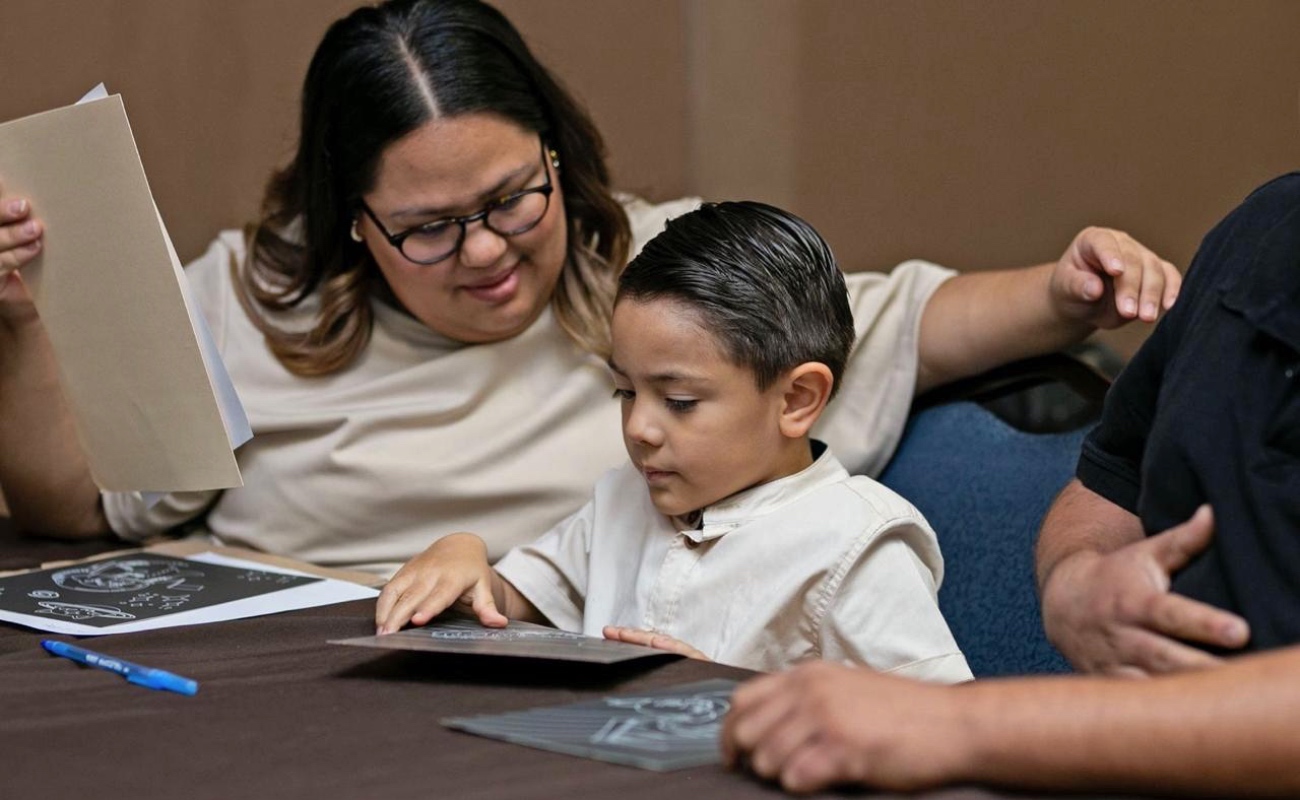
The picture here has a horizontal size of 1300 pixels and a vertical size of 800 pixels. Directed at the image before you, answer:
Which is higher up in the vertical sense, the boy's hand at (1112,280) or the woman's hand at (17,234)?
the woman's hand at (17,234)

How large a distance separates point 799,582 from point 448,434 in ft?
2.24

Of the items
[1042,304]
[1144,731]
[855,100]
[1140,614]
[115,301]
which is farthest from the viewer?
[855,100]

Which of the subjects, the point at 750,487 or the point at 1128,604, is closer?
the point at 1128,604

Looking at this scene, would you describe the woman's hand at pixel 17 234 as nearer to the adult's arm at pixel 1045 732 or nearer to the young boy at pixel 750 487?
the young boy at pixel 750 487

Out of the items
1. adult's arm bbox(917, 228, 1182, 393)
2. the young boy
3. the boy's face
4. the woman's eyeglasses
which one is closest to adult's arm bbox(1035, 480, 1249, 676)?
the young boy

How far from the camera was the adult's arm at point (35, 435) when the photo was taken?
1949 mm

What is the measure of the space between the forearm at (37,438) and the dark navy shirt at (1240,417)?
1430 mm

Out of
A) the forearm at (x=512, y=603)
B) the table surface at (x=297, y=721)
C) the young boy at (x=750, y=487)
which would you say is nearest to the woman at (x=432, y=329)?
the forearm at (x=512, y=603)

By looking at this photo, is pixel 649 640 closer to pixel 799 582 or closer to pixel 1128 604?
pixel 799 582

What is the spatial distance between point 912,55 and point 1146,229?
20.5 inches

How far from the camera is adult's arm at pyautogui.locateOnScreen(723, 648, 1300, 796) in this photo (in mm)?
794

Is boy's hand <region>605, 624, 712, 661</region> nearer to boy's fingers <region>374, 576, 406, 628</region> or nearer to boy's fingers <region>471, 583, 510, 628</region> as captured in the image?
boy's fingers <region>471, 583, 510, 628</region>

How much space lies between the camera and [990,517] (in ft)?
6.01

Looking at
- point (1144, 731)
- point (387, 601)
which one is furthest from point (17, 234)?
point (1144, 731)
